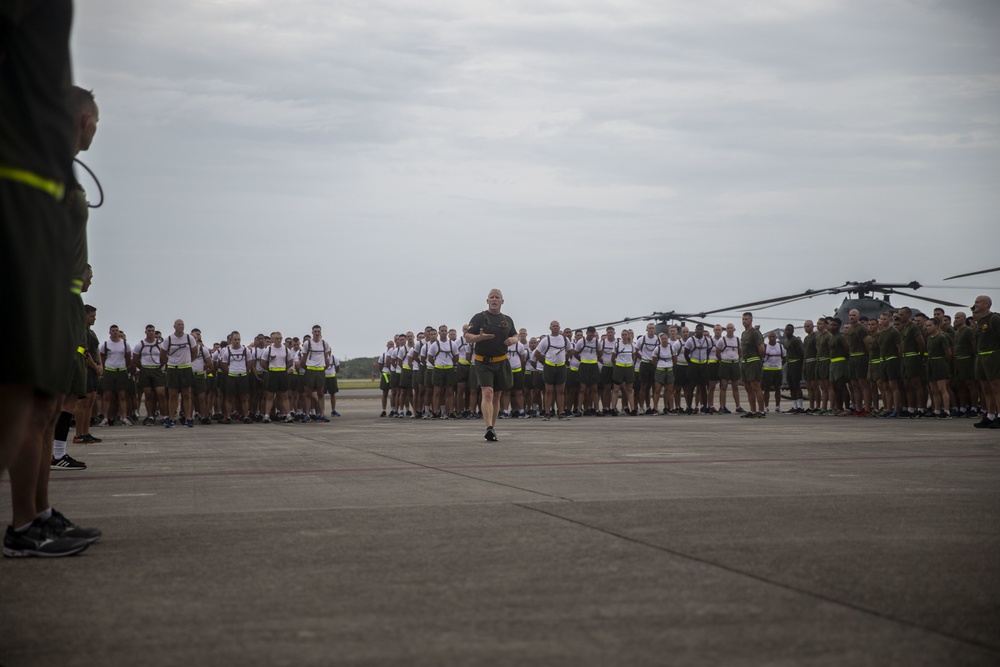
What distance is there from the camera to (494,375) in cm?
1447

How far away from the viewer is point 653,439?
13.9 meters

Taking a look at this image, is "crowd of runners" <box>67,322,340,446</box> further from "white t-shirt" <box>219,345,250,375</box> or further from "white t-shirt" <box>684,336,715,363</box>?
"white t-shirt" <box>684,336,715,363</box>

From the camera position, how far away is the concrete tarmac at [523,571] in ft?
9.93

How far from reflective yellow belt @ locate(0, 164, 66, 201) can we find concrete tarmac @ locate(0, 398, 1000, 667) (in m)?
1.32

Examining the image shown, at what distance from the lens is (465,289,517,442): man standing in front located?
47.3 ft

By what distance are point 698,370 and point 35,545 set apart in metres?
23.7

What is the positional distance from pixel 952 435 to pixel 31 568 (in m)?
12.4

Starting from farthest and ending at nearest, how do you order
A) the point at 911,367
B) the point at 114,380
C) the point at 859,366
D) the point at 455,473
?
the point at 859,366, the point at 114,380, the point at 911,367, the point at 455,473

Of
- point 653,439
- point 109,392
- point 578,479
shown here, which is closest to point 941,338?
point 653,439

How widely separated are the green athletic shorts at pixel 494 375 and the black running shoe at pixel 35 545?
9.68 meters

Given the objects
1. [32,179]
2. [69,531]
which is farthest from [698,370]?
[32,179]

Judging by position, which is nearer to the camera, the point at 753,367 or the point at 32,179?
the point at 32,179

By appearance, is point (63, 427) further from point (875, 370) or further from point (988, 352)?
point (875, 370)

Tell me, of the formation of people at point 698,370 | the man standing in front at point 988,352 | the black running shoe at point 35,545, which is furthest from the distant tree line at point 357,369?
the black running shoe at point 35,545
